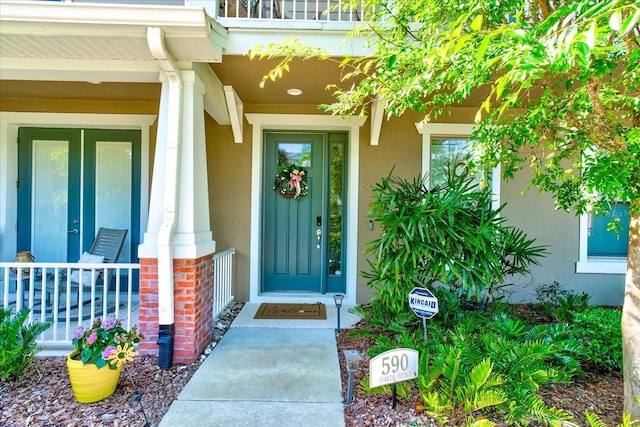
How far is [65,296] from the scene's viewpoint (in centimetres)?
378

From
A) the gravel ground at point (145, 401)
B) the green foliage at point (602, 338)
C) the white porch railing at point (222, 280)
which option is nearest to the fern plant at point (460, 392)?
the gravel ground at point (145, 401)

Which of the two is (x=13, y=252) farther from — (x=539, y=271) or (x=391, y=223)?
(x=539, y=271)

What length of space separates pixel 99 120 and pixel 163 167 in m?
2.41

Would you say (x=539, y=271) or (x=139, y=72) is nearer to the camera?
(x=139, y=72)

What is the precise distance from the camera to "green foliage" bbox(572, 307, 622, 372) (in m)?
2.42

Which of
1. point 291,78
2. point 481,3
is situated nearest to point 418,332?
point 481,3

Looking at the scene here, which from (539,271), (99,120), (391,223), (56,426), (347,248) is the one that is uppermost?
(99,120)

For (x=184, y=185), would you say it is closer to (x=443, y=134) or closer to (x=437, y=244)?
(x=437, y=244)

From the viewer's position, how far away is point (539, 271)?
168 inches

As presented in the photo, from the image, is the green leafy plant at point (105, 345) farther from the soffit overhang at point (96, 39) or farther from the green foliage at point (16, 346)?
the soffit overhang at point (96, 39)

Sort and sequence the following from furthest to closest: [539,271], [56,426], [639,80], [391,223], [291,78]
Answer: [539,271] < [291,78] < [391,223] < [56,426] < [639,80]

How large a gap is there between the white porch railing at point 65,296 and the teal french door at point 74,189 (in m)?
0.54

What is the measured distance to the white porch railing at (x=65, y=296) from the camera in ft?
9.32

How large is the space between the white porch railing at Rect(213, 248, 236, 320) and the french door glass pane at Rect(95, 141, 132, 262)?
1528 millimetres
